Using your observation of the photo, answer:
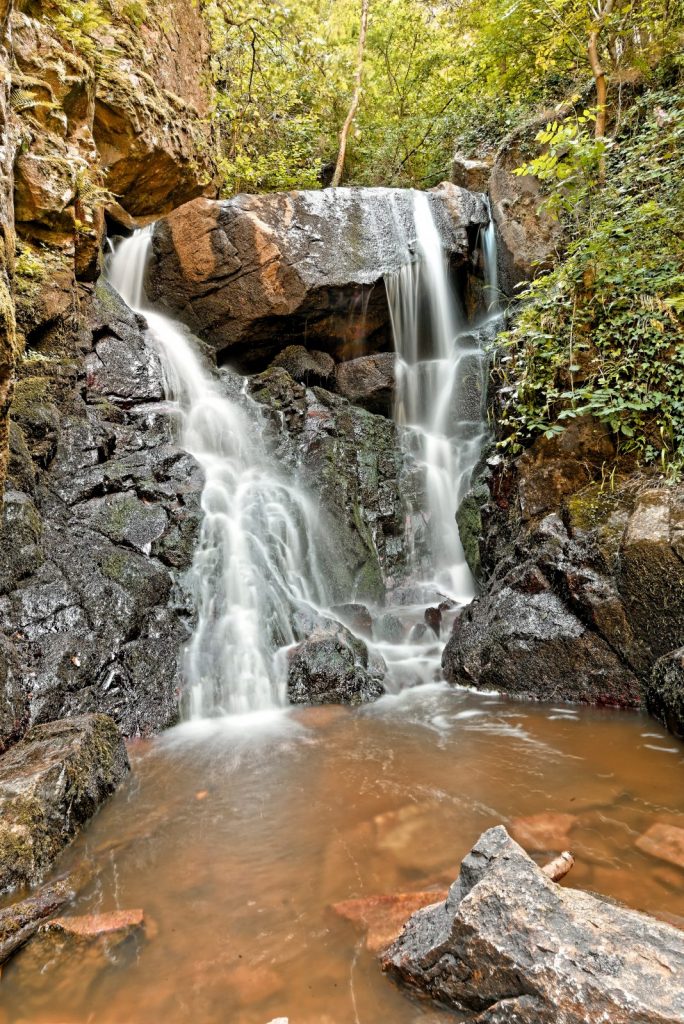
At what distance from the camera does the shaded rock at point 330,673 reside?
547 cm

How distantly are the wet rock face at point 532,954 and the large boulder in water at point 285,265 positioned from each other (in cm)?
931

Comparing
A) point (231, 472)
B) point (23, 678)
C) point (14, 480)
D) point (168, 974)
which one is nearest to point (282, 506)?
point (231, 472)

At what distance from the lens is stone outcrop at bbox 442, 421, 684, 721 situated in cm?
475

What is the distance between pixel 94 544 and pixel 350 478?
4205mm

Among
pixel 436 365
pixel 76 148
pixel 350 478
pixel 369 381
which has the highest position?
pixel 76 148

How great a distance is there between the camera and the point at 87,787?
3471 millimetres

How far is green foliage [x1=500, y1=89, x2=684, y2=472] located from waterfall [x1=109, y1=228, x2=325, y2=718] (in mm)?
3193

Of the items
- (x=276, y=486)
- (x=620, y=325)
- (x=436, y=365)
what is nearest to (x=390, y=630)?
(x=276, y=486)

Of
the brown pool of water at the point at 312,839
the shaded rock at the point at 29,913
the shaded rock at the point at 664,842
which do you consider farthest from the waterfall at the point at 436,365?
the shaded rock at the point at 29,913

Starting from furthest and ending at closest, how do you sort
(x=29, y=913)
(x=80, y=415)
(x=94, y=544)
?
(x=80, y=415)
(x=94, y=544)
(x=29, y=913)

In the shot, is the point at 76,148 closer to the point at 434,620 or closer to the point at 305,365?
the point at 305,365

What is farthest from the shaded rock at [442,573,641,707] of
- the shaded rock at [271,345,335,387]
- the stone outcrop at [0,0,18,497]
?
the shaded rock at [271,345,335,387]

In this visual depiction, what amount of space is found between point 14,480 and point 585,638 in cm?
583

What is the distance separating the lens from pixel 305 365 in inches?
403
